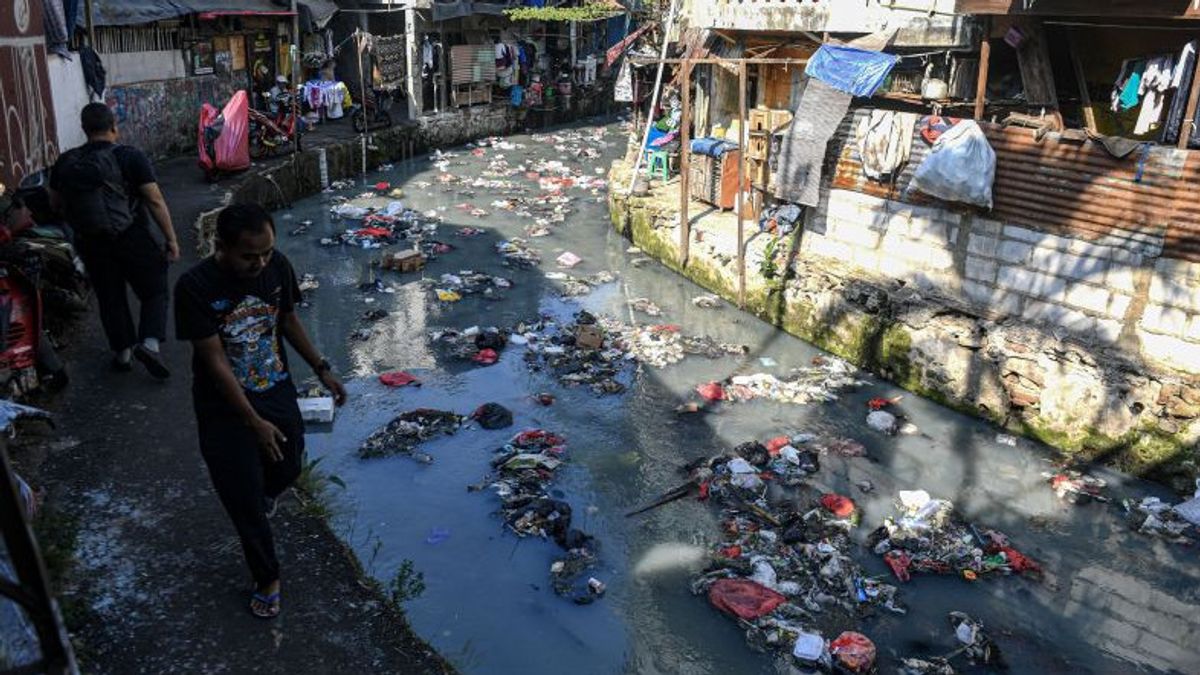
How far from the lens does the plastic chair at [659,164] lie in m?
13.1

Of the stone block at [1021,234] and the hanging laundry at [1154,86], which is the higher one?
the hanging laundry at [1154,86]

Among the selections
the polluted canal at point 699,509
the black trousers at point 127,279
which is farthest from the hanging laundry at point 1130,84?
the black trousers at point 127,279

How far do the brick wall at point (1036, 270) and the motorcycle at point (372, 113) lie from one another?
1033 centimetres

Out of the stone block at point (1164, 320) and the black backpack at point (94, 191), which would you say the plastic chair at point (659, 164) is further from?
the black backpack at point (94, 191)

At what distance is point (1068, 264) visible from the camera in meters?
6.47

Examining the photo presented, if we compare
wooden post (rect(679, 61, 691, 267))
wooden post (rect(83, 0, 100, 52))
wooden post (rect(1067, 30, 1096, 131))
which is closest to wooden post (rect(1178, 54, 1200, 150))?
wooden post (rect(1067, 30, 1096, 131))

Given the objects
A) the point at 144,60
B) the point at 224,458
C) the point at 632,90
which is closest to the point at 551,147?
the point at 632,90

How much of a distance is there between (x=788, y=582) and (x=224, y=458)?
2997 mm

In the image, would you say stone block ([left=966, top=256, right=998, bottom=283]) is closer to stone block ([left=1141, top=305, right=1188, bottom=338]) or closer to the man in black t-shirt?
stone block ([left=1141, top=305, right=1188, bottom=338])

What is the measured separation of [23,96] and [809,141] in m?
6.62

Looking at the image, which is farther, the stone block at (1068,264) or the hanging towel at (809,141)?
the hanging towel at (809,141)

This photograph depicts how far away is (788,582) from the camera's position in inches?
183

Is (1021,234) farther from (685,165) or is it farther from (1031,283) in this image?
(685,165)

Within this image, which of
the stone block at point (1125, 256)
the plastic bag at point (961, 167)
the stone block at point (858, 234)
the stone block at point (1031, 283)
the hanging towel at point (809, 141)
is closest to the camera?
the stone block at point (1125, 256)
